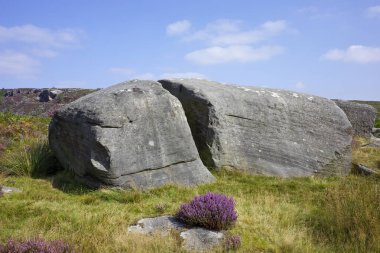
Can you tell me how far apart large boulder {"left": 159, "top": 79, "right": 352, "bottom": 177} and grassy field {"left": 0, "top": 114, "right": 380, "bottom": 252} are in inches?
65.8

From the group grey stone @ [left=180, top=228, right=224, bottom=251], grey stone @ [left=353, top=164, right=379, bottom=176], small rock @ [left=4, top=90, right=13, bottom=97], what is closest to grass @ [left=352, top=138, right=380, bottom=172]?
grey stone @ [left=353, top=164, right=379, bottom=176]

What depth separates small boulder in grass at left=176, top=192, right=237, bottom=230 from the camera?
9.39m

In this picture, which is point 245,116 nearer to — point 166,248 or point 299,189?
point 299,189

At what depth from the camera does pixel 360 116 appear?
24875 mm

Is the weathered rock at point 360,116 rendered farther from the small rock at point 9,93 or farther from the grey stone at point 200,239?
the small rock at point 9,93

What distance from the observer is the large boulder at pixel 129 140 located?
12.9 meters

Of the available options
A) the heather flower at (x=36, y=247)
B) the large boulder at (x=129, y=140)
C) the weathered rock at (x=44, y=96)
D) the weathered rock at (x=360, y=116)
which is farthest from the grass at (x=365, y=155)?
the weathered rock at (x=44, y=96)

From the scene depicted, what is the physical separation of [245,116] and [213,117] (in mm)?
1662

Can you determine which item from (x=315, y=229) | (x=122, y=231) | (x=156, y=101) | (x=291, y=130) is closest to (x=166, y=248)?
(x=122, y=231)

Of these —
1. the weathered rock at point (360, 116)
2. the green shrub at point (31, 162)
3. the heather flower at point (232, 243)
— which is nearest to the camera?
the heather flower at point (232, 243)

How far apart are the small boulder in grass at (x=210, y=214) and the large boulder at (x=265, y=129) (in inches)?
232

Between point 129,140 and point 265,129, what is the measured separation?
6.30m

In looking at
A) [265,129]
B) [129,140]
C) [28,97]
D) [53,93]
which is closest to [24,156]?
[129,140]

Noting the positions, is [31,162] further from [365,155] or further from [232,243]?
[365,155]
